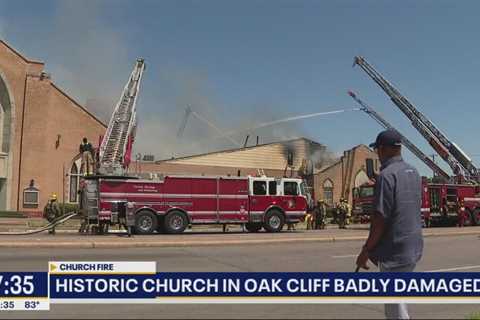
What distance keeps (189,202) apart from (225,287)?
17170mm

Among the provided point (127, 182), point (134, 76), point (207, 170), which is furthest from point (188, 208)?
point (207, 170)

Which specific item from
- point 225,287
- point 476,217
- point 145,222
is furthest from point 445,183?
point 225,287

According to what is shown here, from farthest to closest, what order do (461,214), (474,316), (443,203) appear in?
(461,214) < (443,203) < (474,316)

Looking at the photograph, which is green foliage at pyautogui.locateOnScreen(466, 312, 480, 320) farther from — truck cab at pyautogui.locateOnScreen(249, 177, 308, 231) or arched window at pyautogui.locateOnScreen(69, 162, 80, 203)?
arched window at pyautogui.locateOnScreen(69, 162, 80, 203)

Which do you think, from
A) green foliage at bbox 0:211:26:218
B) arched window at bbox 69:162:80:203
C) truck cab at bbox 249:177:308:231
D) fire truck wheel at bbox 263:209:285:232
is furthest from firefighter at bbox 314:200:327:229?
arched window at bbox 69:162:80:203

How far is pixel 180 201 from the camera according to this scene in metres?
22.0

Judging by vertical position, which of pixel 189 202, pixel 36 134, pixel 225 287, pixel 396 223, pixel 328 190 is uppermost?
pixel 36 134

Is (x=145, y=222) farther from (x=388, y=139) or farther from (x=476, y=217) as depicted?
(x=476, y=217)

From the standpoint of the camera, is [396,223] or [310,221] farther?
[310,221]

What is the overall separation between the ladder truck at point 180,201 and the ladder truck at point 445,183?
931cm

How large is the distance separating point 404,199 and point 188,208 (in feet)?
59.6

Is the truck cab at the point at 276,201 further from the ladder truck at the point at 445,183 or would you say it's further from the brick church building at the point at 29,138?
the brick church building at the point at 29,138

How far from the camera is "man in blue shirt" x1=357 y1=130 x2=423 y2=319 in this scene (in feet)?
14.4

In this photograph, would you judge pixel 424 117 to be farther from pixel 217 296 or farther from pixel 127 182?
pixel 217 296
